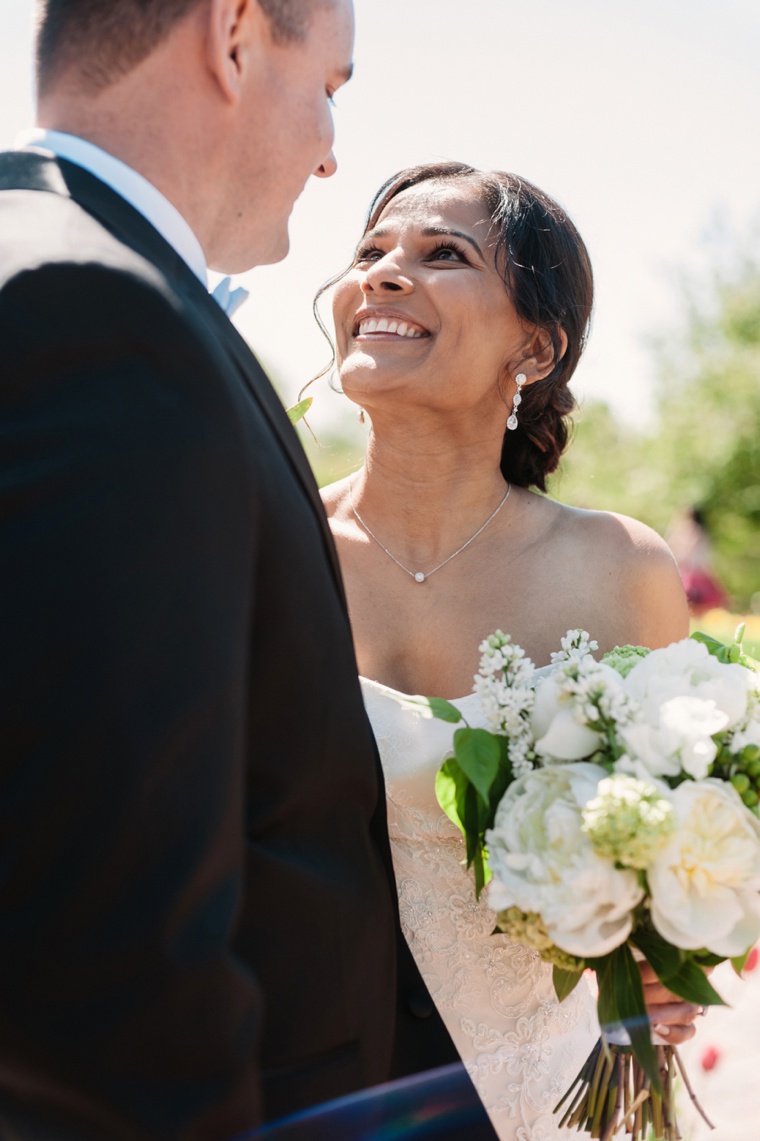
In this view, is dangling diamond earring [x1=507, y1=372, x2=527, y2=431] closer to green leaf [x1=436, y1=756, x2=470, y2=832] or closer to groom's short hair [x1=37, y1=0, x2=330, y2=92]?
green leaf [x1=436, y1=756, x2=470, y2=832]

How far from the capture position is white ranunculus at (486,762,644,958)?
1771 mm

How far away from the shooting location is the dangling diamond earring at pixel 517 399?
3598mm

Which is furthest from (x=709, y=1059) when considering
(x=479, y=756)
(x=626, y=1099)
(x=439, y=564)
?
(x=479, y=756)

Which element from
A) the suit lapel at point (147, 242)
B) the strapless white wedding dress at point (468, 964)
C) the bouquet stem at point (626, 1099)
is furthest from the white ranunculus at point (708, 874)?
the strapless white wedding dress at point (468, 964)

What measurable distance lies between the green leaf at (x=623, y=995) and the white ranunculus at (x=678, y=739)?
383mm

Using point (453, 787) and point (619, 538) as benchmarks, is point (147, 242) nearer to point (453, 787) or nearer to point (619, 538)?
point (453, 787)

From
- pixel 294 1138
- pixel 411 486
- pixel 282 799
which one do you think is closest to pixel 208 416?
pixel 282 799

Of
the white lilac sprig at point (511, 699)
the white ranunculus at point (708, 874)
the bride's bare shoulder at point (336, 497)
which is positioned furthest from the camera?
the bride's bare shoulder at point (336, 497)

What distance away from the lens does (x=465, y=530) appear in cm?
360

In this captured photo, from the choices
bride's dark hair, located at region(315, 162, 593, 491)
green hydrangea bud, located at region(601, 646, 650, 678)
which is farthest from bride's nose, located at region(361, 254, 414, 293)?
green hydrangea bud, located at region(601, 646, 650, 678)

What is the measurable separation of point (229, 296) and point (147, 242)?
65 centimetres

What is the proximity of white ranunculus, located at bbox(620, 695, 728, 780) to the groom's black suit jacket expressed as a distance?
2.75ft

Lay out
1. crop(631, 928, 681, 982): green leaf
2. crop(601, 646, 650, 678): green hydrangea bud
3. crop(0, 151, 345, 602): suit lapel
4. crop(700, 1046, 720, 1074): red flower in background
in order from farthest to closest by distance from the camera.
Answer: crop(700, 1046, 720, 1074): red flower in background < crop(601, 646, 650, 678): green hydrangea bud < crop(631, 928, 681, 982): green leaf < crop(0, 151, 345, 602): suit lapel

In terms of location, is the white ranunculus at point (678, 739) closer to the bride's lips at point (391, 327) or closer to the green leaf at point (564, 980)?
the green leaf at point (564, 980)
